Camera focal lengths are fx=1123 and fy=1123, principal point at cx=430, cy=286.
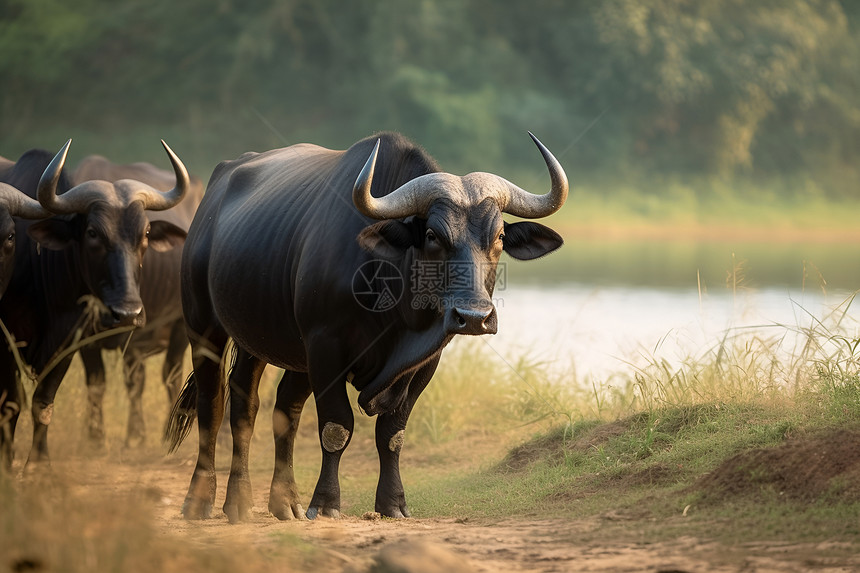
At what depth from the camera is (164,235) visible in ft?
28.2

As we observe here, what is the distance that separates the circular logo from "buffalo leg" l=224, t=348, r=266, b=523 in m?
1.46

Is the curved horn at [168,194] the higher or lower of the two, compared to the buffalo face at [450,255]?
higher

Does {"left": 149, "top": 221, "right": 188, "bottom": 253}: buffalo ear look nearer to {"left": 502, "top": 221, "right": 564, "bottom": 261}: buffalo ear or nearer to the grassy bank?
the grassy bank

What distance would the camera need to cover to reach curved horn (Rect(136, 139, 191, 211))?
8.24 m

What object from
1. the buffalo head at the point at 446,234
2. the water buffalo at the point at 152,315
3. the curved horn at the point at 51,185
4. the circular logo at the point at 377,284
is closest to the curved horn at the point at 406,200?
the buffalo head at the point at 446,234

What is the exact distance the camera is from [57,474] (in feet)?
13.9

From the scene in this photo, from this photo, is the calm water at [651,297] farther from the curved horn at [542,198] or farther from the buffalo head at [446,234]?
the buffalo head at [446,234]

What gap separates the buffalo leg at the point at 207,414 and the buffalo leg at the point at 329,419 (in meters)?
1.10

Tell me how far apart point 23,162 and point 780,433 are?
5734 mm

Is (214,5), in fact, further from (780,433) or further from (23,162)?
(780,433)

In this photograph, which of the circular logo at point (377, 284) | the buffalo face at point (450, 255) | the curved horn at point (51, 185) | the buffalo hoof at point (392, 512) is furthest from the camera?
the curved horn at point (51, 185)

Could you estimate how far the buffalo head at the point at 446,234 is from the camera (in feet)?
18.3

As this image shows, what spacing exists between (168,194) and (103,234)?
2.91 ft

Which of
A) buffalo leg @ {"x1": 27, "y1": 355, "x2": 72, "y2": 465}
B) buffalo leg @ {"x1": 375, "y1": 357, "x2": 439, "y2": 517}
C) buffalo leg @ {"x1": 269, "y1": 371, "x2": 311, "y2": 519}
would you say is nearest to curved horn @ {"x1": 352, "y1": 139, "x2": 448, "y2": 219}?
buffalo leg @ {"x1": 375, "y1": 357, "x2": 439, "y2": 517}
